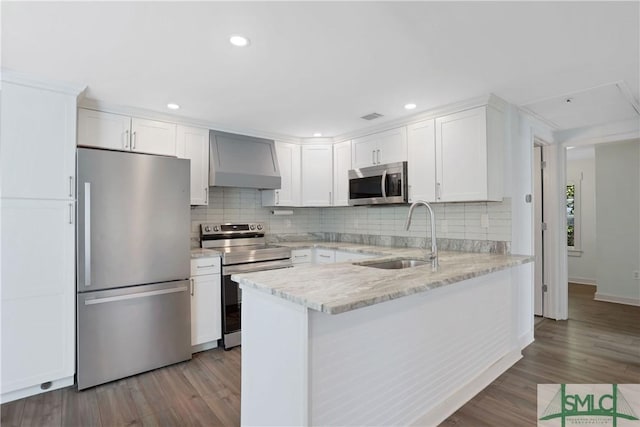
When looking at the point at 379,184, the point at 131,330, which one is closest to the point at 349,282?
the point at 131,330

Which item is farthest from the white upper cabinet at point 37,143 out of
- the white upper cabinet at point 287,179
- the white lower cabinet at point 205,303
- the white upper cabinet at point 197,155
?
the white upper cabinet at point 287,179

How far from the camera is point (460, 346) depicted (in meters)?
2.22

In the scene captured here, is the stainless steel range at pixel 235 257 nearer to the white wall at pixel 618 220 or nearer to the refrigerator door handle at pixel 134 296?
the refrigerator door handle at pixel 134 296

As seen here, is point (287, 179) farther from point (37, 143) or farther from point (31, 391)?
point (31, 391)

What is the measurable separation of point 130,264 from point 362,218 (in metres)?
2.68

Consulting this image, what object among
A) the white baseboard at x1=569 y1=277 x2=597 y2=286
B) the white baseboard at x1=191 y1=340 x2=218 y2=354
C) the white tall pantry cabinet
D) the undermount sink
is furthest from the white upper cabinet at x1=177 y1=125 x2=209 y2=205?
the white baseboard at x1=569 y1=277 x2=597 y2=286

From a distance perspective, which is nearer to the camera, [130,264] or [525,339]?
[130,264]

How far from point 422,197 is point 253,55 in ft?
6.63

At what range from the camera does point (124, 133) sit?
302 cm

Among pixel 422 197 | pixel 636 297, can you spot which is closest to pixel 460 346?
pixel 422 197

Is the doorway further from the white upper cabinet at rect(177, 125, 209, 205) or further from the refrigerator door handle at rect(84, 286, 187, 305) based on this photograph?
the refrigerator door handle at rect(84, 286, 187, 305)

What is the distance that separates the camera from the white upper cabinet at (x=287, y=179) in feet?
13.5

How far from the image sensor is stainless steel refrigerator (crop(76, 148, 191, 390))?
8.12 feet

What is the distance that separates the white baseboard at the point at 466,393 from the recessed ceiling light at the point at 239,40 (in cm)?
A: 232
